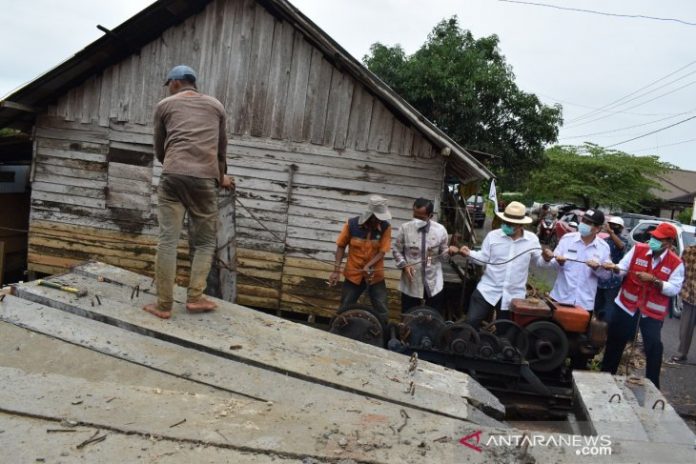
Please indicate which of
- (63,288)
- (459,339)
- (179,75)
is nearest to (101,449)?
(63,288)

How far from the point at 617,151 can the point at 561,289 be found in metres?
23.9

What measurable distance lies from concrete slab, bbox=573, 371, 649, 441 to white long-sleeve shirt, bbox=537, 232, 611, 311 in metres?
2.09

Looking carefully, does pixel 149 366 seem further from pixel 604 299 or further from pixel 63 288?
pixel 604 299

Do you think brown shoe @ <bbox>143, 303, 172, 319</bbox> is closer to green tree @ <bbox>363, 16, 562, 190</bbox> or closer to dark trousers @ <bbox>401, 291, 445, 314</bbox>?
dark trousers @ <bbox>401, 291, 445, 314</bbox>

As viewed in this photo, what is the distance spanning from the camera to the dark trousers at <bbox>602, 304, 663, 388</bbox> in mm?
5707

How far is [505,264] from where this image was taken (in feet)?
19.3

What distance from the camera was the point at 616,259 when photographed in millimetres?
9062

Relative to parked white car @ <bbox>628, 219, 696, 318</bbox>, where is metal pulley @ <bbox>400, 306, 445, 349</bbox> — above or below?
below

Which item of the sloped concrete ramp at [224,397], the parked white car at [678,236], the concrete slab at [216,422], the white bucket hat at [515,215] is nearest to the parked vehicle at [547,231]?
the parked white car at [678,236]

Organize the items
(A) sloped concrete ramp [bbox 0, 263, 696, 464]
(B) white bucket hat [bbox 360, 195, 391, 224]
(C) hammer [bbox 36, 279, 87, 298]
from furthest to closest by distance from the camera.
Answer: (B) white bucket hat [bbox 360, 195, 391, 224]
(C) hammer [bbox 36, 279, 87, 298]
(A) sloped concrete ramp [bbox 0, 263, 696, 464]

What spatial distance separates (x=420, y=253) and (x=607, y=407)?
326cm

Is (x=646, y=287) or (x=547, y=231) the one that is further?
(x=547, y=231)

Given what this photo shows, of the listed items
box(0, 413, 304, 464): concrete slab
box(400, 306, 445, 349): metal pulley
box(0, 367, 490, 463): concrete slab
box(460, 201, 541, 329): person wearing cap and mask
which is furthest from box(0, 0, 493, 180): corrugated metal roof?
box(0, 413, 304, 464): concrete slab

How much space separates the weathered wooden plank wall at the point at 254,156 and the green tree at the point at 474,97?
806 cm
